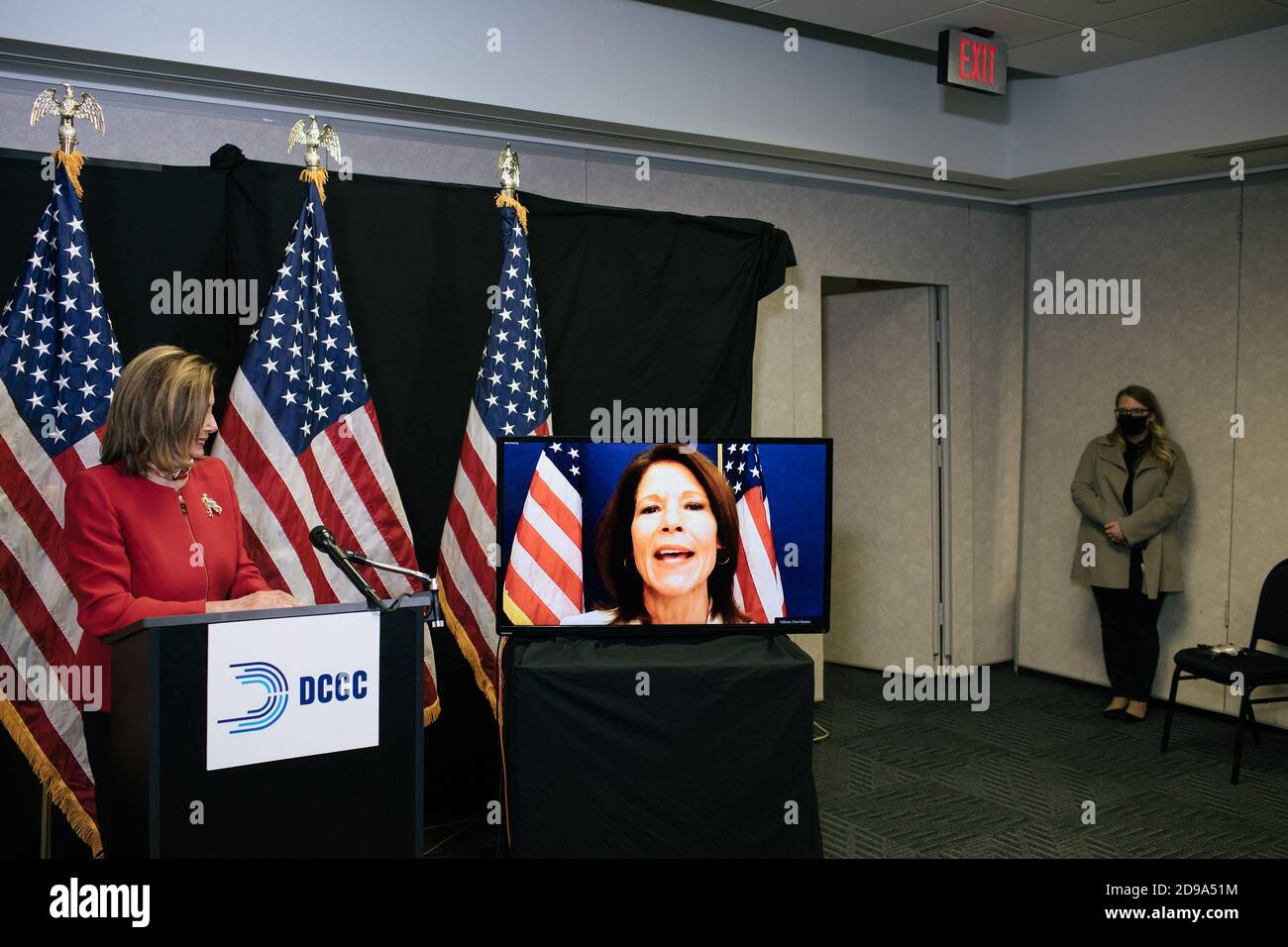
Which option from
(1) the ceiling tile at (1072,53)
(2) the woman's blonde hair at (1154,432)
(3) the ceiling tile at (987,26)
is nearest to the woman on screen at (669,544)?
(3) the ceiling tile at (987,26)

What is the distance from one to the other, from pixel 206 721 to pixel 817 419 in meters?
4.14

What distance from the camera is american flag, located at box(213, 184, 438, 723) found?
370 centimetres

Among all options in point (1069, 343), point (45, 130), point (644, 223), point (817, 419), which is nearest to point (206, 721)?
point (45, 130)

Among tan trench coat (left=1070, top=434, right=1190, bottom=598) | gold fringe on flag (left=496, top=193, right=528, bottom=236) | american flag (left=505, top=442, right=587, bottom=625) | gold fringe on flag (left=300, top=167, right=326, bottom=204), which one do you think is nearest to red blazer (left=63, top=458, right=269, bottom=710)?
american flag (left=505, top=442, right=587, bottom=625)

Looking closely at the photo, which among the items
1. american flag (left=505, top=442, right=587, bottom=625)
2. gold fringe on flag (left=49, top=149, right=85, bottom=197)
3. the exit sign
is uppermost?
the exit sign

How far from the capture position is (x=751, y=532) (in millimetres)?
3443

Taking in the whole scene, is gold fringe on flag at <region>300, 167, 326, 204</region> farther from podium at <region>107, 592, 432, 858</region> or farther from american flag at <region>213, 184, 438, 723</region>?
podium at <region>107, 592, 432, 858</region>

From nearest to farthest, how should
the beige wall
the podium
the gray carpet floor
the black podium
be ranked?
the podium < the black podium < the gray carpet floor < the beige wall

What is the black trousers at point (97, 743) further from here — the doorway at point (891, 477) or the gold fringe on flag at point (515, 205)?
the doorway at point (891, 477)

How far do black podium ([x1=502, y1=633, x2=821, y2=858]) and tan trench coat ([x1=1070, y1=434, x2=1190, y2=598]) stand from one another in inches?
130

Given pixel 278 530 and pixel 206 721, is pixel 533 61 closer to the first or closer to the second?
pixel 278 530

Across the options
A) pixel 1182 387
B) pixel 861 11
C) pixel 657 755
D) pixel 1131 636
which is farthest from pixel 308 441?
pixel 1182 387

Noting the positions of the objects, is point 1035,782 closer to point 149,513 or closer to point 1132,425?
point 1132,425

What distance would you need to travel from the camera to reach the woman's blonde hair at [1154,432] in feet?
19.1
